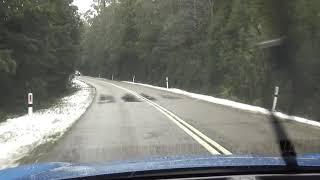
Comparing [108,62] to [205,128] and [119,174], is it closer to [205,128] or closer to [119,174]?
[205,128]

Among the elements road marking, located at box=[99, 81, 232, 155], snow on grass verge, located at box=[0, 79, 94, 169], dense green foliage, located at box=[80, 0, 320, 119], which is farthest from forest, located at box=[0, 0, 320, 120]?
snow on grass verge, located at box=[0, 79, 94, 169]

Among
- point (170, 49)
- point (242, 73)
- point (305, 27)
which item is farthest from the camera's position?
point (170, 49)

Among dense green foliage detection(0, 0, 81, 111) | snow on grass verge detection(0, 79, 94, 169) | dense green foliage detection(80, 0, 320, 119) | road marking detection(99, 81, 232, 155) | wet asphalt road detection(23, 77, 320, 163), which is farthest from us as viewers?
dense green foliage detection(0, 0, 81, 111)

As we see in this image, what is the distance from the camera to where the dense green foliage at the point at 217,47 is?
2770 mm

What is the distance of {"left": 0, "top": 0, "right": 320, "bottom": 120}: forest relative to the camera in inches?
110

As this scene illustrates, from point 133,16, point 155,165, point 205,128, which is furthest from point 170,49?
point 155,165

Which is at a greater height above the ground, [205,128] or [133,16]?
[133,16]

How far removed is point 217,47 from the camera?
46.8 metres

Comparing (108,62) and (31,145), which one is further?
(108,62)

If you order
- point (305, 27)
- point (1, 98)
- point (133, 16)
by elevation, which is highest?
point (133, 16)

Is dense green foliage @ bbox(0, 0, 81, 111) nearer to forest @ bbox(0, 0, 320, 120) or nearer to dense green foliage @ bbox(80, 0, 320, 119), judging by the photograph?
forest @ bbox(0, 0, 320, 120)

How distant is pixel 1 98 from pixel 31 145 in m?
16.2

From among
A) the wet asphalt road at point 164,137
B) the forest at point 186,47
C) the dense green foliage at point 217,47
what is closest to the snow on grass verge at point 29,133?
the wet asphalt road at point 164,137

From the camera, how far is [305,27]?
2.89 m
